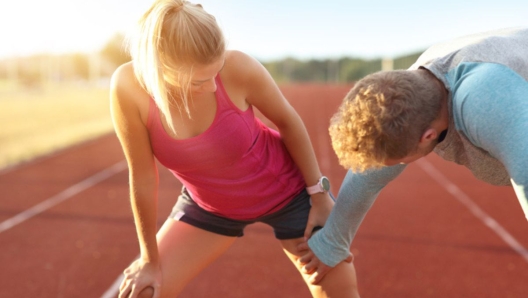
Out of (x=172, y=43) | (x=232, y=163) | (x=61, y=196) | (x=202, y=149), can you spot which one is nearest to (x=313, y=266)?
(x=232, y=163)

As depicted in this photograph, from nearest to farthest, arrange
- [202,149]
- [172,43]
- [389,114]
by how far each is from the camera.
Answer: [389,114] < [172,43] < [202,149]

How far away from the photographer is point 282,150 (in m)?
2.43

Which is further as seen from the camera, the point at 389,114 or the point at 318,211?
the point at 318,211

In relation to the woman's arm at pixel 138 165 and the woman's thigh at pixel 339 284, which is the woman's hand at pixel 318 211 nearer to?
the woman's thigh at pixel 339 284

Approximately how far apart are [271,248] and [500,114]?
4.78 meters

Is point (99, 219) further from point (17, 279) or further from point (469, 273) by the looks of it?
point (469, 273)

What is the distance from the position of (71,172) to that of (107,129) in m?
6.95

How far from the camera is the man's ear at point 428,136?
161 centimetres

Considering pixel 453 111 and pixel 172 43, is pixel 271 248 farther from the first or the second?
pixel 453 111

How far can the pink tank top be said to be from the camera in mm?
2102

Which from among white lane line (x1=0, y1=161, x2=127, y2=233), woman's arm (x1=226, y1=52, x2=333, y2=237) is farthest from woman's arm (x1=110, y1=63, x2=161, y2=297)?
white lane line (x1=0, y1=161, x2=127, y2=233)

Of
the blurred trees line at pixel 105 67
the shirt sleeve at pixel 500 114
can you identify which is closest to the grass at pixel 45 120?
the blurred trees line at pixel 105 67

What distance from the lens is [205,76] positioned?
1.90 meters

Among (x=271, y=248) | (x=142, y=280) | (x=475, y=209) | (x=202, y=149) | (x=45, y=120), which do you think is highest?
(x=202, y=149)
